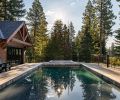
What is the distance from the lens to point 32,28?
52.8 m

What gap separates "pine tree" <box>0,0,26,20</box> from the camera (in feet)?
150

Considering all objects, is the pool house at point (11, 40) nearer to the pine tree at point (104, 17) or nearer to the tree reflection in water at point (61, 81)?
the tree reflection in water at point (61, 81)

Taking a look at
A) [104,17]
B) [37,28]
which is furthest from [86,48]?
[37,28]

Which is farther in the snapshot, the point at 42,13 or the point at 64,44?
the point at 42,13

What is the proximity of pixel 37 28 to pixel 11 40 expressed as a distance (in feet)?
86.2

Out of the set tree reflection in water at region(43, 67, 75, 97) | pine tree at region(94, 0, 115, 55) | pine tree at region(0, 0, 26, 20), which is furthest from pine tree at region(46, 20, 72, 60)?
tree reflection in water at region(43, 67, 75, 97)

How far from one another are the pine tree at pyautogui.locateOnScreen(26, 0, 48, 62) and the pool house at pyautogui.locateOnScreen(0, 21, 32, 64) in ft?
34.3

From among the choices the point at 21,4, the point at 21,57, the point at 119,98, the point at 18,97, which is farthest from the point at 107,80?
the point at 21,4

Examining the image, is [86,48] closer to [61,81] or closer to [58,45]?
[58,45]

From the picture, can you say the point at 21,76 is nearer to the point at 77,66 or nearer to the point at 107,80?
the point at 107,80

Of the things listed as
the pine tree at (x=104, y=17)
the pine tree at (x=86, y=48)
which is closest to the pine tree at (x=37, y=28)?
the pine tree at (x=86, y=48)

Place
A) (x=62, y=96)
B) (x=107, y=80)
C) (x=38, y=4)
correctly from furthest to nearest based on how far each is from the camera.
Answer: (x=38, y=4) < (x=107, y=80) < (x=62, y=96)

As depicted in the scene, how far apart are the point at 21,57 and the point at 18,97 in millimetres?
23697

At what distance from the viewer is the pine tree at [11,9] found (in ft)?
150
